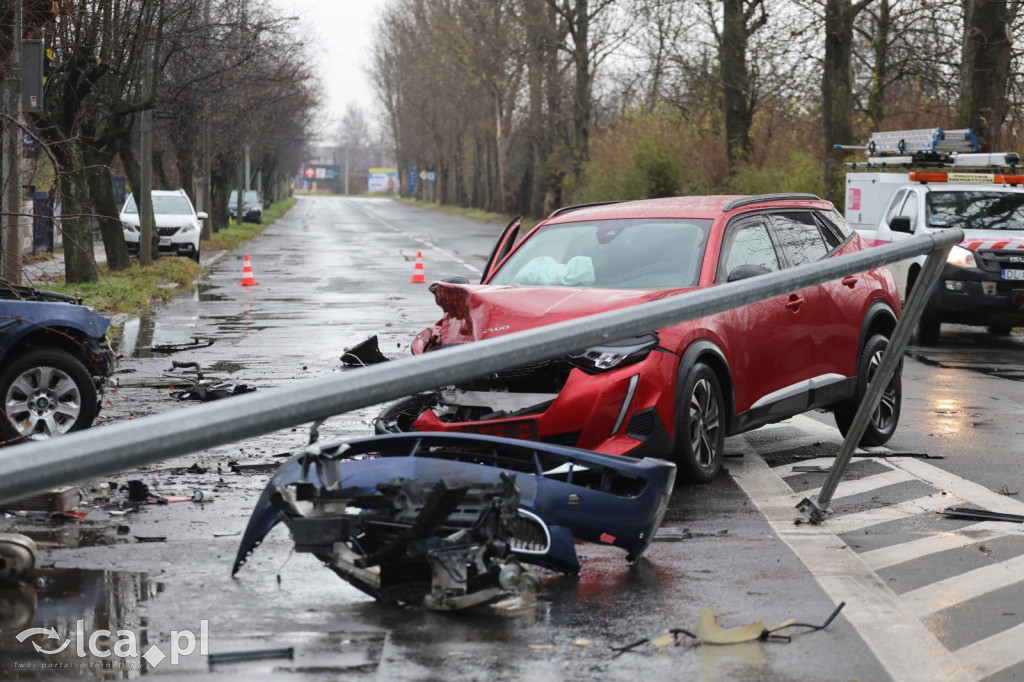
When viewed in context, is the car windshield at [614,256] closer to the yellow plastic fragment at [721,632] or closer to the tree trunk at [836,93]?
the yellow plastic fragment at [721,632]

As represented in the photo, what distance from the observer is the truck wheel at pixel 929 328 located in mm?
17797

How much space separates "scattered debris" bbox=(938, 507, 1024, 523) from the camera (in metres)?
7.32

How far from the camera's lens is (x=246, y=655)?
478 centimetres

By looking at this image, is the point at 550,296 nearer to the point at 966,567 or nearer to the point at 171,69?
the point at 966,567

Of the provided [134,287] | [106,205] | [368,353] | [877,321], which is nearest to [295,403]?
[877,321]

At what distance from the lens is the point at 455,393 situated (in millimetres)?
7828

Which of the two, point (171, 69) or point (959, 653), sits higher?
point (171, 69)

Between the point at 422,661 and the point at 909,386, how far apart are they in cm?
972

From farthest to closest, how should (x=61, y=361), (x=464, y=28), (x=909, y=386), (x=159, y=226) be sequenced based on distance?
(x=464, y=28)
(x=159, y=226)
(x=909, y=386)
(x=61, y=361)

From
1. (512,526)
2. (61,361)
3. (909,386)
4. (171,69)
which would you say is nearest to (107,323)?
(61,361)

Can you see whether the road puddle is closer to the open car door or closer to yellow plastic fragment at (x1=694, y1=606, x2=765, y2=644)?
yellow plastic fragment at (x1=694, y1=606, x2=765, y2=644)

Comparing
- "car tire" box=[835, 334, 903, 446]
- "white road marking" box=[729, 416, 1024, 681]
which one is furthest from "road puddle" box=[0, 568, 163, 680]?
"car tire" box=[835, 334, 903, 446]

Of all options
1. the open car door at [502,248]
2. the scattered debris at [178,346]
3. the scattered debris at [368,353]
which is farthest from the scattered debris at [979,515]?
the scattered debris at [178,346]

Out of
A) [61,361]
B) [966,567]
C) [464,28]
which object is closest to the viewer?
[966,567]
